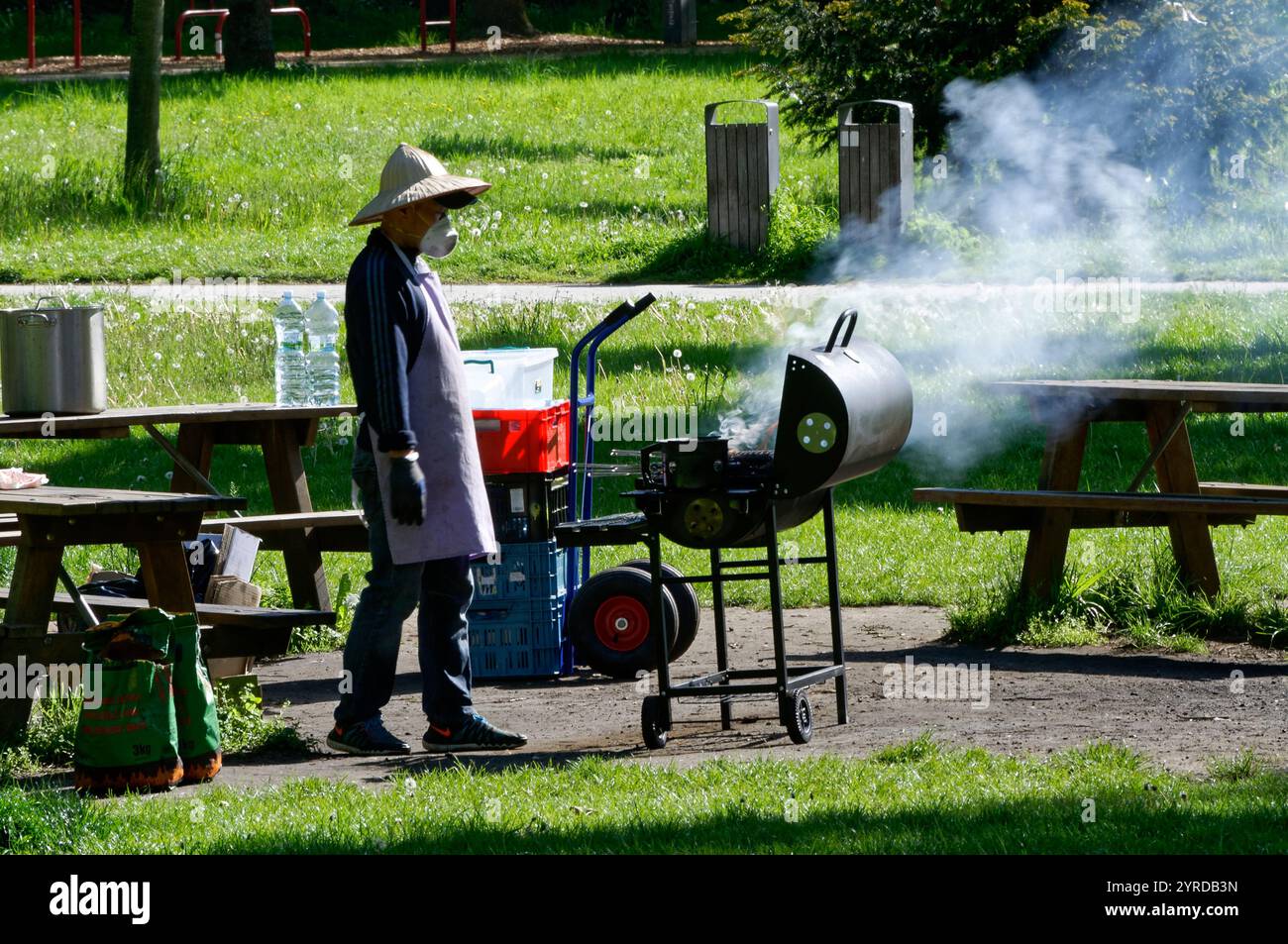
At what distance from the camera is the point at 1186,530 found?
8820 millimetres

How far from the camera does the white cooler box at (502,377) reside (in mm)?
8152

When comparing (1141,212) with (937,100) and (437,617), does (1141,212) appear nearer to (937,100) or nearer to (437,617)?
(937,100)

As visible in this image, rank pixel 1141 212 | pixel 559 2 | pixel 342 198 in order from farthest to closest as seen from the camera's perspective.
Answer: pixel 559 2, pixel 342 198, pixel 1141 212

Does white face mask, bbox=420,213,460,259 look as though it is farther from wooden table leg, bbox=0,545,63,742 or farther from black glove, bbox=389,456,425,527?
wooden table leg, bbox=0,545,63,742

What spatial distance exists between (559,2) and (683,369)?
29541mm

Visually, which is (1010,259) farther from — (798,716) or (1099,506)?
(798,716)

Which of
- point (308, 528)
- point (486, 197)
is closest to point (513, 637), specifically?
point (308, 528)

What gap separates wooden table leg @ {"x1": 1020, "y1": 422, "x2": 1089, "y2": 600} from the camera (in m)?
8.80

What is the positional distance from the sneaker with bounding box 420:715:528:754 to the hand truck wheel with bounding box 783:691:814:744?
0.95m

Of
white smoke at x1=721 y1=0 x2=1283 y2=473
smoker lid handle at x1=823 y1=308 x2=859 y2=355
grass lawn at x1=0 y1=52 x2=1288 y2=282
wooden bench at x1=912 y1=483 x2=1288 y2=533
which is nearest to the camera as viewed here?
smoker lid handle at x1=823 y1=308 x2=859 y2=355

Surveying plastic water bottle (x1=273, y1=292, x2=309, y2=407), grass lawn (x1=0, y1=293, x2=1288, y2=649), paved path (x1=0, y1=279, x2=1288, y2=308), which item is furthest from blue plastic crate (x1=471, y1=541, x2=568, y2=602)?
paved path (x1=0, y1=279, x2=1288, y2=308)
